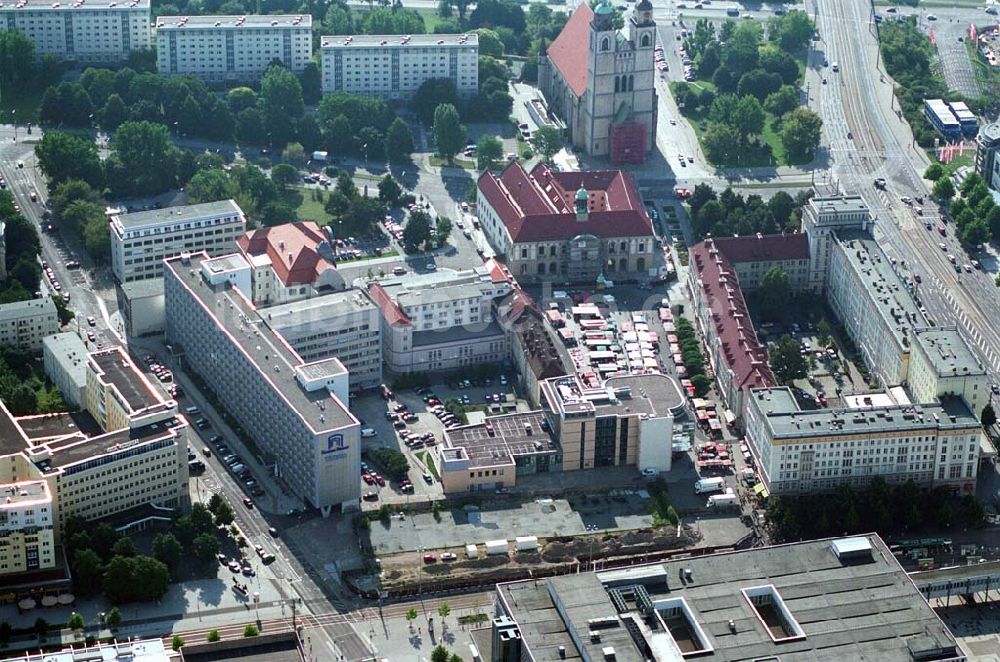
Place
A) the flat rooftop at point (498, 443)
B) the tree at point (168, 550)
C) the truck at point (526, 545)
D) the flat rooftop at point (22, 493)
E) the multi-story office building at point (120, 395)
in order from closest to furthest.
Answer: the flat rooftop at point (22, 493)
the tree at point (168, 550)
the truck at point (526, 545)
the multi-story office building at point (120, 395)
the flat rooftop at point (498, 443)

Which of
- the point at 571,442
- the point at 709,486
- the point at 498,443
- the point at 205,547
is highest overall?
the point at 571,442

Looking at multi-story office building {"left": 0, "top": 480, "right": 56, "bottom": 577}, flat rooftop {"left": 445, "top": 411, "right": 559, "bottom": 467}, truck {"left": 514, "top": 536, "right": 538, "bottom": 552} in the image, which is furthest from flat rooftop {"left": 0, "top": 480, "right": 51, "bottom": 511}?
truck {"left": 514, "top": 536, "right": 538, "bottom": 552}

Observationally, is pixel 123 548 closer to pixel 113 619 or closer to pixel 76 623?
pixel 113 619

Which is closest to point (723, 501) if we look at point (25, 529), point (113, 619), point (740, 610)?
point (740, 610)

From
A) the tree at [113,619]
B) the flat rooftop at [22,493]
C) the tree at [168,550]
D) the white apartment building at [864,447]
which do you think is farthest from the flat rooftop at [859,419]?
the flat rooftop at [22,493]

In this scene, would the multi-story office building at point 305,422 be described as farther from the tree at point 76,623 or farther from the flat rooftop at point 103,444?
the tree at point 76,623

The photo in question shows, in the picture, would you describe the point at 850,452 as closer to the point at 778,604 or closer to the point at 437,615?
the point at 778,604

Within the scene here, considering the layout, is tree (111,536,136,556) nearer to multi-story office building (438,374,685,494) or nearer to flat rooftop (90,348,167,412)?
flat rooftop (90,348,167,412)
